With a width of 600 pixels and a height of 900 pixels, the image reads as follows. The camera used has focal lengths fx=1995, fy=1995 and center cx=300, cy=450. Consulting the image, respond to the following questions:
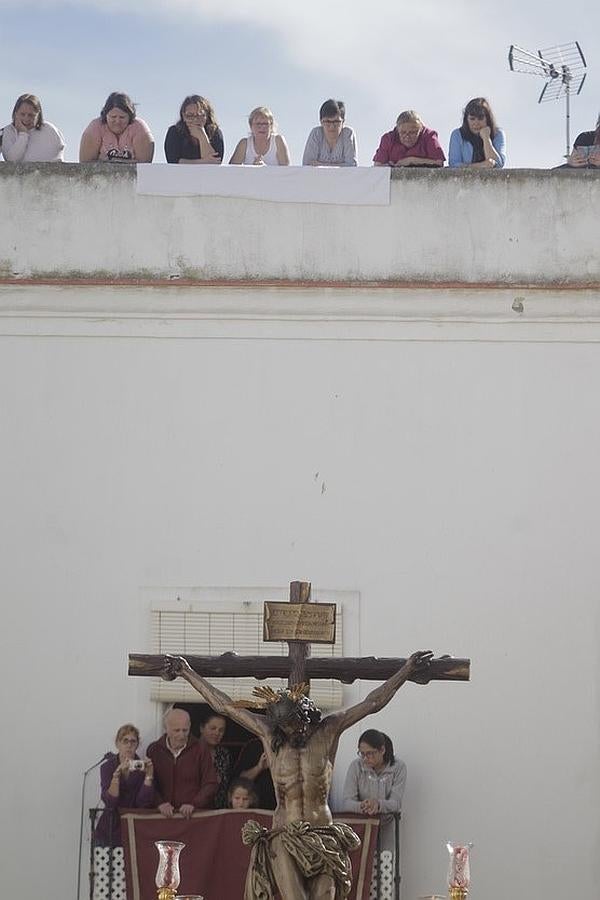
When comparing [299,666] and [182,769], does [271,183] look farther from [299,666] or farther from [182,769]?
[299,666]

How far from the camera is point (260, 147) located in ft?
48.7

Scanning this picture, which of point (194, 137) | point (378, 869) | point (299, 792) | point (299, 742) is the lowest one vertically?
point (378, 869)

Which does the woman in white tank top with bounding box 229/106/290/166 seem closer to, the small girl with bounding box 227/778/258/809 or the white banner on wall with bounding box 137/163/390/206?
the white banner on wall with bounding box 137/163/390/206

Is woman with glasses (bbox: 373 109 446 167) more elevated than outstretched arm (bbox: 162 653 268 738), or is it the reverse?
woman with glasses (bbox: 373 109 446 167)

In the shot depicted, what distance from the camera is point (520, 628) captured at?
540 inches

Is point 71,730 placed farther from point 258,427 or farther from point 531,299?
point 531,299

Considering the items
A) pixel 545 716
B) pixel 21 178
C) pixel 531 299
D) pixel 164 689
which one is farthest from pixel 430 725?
pixel 21 178

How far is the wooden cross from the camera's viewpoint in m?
10.0

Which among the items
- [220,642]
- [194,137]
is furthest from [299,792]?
[194,137]

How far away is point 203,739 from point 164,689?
1.61ft

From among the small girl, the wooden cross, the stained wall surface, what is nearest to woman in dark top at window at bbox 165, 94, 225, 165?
the stained wall surface

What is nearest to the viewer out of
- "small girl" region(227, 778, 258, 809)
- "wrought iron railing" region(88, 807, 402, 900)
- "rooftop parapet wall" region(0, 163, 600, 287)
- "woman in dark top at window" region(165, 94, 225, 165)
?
"small girl" region(227, 778, 258, 809)

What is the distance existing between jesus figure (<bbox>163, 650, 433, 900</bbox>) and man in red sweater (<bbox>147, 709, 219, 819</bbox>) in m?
3.06

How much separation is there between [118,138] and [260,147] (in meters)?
1.06
